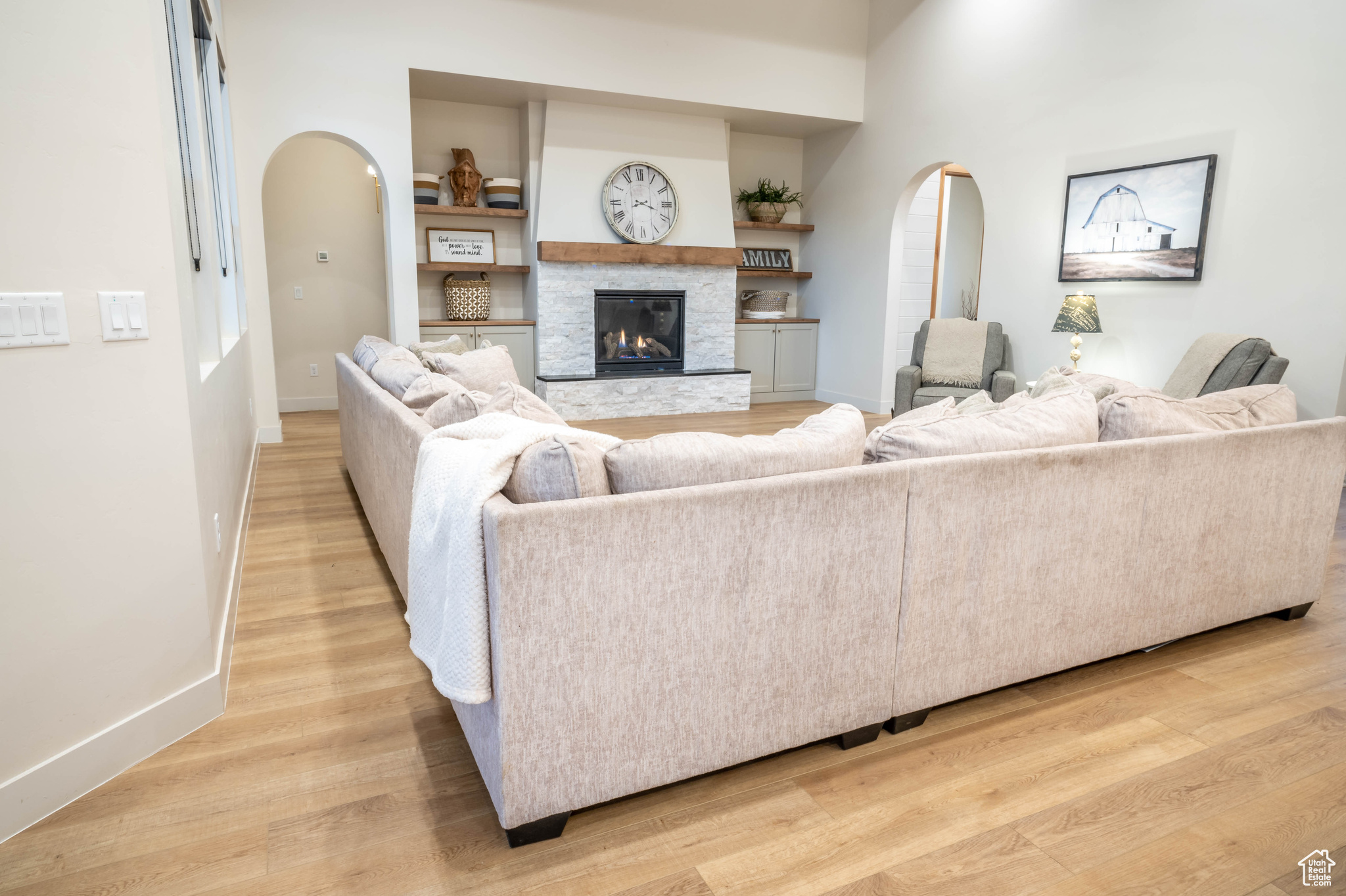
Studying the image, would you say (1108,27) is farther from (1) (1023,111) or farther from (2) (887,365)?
(2) (887,365)

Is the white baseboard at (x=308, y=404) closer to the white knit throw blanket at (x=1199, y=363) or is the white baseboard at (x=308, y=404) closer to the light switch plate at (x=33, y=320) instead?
the light switch plate at (x=33, y=320)

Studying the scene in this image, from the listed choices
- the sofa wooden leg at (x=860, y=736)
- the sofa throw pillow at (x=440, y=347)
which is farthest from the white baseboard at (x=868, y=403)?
the sofa wooden leg at (x=860, y=736)

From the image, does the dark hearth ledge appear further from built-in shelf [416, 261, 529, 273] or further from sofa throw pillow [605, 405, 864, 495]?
sofa throw pillow [605, 405, 864, 495]

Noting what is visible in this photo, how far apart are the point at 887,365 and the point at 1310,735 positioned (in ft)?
17.0

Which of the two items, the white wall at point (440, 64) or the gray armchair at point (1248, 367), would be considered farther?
the white wall at point (440, 64)

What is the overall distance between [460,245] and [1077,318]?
15.6ft

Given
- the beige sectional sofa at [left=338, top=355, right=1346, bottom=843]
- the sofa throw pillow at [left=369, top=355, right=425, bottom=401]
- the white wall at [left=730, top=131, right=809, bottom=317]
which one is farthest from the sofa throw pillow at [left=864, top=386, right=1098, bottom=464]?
the white wall at [left=730, top=131, right=809, bottom=317]

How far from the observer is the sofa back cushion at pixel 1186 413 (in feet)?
7.08

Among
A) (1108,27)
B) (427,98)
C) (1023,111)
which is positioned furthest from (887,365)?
(427,98)

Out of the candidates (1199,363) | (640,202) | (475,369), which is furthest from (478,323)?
(1199,363)

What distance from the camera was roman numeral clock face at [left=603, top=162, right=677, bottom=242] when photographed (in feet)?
21.2

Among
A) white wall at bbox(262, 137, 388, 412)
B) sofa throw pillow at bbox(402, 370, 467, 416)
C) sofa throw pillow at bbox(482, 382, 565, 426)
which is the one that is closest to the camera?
sofa throw pillow at bbox(482, 382, 565, 426)

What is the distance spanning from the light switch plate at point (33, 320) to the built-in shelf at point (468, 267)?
15.3ft

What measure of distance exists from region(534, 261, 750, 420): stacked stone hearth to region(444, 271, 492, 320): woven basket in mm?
522
